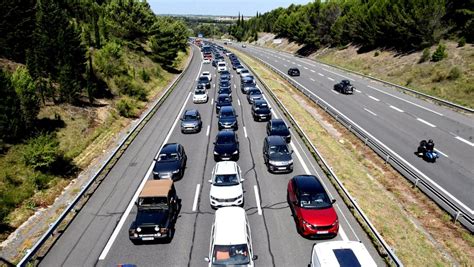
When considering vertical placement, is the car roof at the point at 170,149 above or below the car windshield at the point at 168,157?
above

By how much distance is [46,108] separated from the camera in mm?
28500

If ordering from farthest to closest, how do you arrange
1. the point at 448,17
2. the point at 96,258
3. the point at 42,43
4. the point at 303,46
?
the point at 303,46, the point at 448,17, the point at 42,43, the point at 96,258

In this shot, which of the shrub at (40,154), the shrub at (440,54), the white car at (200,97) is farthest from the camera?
the shrub at (440,54)

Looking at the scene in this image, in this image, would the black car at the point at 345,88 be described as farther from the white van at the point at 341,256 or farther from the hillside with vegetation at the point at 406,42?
the white van at the point at 341,256

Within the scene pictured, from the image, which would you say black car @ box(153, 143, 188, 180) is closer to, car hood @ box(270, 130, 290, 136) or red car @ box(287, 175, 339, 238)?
red car @ box(287, 175, 339, 238)

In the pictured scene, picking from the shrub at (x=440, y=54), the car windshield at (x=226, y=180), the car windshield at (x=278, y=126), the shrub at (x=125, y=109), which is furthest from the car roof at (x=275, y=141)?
the shrub at (x=440, y=54)

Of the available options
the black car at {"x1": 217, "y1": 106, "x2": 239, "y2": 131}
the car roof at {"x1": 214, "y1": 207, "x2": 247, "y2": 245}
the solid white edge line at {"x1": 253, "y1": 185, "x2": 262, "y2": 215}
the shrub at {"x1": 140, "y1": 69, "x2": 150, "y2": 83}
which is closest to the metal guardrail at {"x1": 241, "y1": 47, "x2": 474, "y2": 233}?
the solid white edge line at {"x1": 253, "y1": 185, "x2": 262, "y2": 215}

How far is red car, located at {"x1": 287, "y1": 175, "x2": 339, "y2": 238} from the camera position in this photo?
1466 centimetres

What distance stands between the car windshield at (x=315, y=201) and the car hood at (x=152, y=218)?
6.45 m

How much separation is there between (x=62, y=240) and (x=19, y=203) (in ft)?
16.4

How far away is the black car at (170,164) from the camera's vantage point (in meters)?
20.2

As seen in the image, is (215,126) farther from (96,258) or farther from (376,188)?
(96,258)

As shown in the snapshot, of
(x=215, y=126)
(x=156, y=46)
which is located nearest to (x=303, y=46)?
(x=156, y=46)

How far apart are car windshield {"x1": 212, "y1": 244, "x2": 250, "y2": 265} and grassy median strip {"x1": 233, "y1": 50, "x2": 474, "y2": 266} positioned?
6756 millimetres
